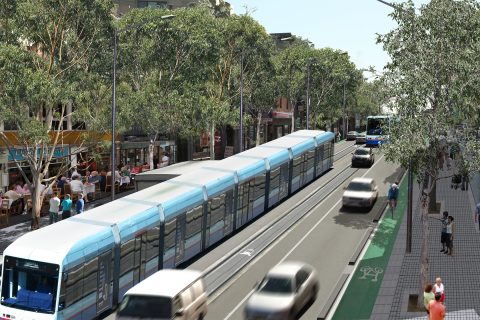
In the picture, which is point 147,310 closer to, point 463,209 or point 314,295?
point 314,295

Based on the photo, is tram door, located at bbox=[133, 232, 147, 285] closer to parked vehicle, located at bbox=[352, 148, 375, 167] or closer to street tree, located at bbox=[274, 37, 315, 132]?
parked vehicle, located at bbox=[352, 148, 375, 167]

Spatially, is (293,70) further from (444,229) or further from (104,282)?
(104,282)

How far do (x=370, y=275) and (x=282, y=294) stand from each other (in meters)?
7.42

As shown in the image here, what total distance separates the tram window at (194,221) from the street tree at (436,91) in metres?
8.43

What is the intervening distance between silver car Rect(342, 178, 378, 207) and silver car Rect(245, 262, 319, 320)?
1617cm

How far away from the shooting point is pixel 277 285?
19.9 metres

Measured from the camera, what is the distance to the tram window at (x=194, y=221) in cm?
2606

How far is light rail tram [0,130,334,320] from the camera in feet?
59.5

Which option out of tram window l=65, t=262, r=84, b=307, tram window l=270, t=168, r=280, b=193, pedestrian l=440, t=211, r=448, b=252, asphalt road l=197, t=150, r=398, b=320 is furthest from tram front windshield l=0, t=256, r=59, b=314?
tram window l=270, t=168, r=280, b=193

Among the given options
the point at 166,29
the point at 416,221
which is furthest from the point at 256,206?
the point at 166,29

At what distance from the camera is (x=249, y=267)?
87.9 feet

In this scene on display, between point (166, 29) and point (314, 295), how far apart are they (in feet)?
91.5

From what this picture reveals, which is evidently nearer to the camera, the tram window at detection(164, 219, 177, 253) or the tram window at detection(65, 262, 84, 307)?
the tram window at detection(65, 262, 84, 307)

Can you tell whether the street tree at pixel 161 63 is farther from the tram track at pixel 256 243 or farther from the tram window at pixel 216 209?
the tram window at pixel 216 209
